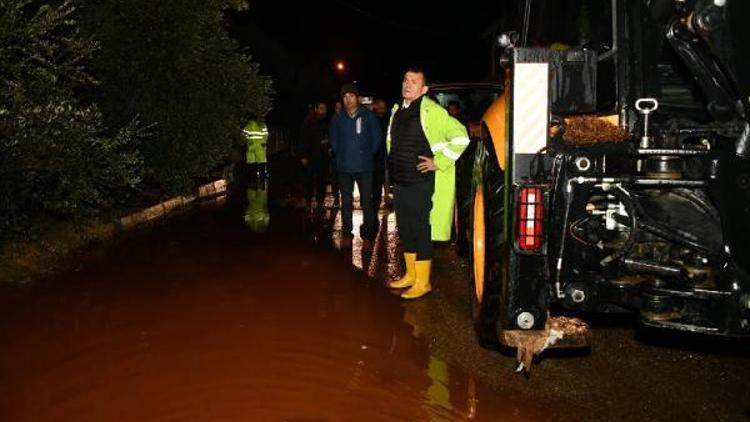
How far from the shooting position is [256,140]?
1833cm

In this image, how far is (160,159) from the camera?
1263cm

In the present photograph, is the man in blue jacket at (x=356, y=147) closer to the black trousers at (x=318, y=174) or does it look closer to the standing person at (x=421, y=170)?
the standing person at (x=421, y=170)

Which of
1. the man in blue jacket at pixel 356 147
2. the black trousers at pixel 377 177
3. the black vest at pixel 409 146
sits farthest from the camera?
the black trousers at pixel 377 177

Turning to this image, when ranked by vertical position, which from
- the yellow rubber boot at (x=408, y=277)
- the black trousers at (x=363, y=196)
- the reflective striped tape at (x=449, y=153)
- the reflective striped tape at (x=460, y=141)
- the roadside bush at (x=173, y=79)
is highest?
the roadside bush at (x=173, y=79)

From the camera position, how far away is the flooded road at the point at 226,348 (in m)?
4.29

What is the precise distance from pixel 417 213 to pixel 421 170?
415 mm

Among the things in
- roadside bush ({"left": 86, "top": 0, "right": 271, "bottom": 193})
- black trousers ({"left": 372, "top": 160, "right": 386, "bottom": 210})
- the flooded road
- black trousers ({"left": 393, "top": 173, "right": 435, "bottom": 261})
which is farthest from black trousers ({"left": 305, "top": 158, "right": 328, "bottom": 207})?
black trousers ({"left": 393, "top": 173, "right": 435, "bottom": 261})

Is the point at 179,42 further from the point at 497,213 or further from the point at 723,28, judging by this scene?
the point at 723,28

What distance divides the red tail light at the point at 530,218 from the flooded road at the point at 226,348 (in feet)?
3.23

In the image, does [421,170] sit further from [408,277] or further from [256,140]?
[256,140]

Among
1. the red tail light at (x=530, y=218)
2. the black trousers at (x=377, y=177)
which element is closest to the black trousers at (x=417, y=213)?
the red tail light at (x=530, y=218)

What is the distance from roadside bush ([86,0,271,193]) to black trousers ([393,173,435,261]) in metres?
6.04

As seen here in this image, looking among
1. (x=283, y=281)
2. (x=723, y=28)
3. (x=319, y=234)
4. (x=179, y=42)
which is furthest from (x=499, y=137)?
(x=179, y=42)

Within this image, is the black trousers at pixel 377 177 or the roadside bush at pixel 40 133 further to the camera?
the black trousers at pixel 377 177
